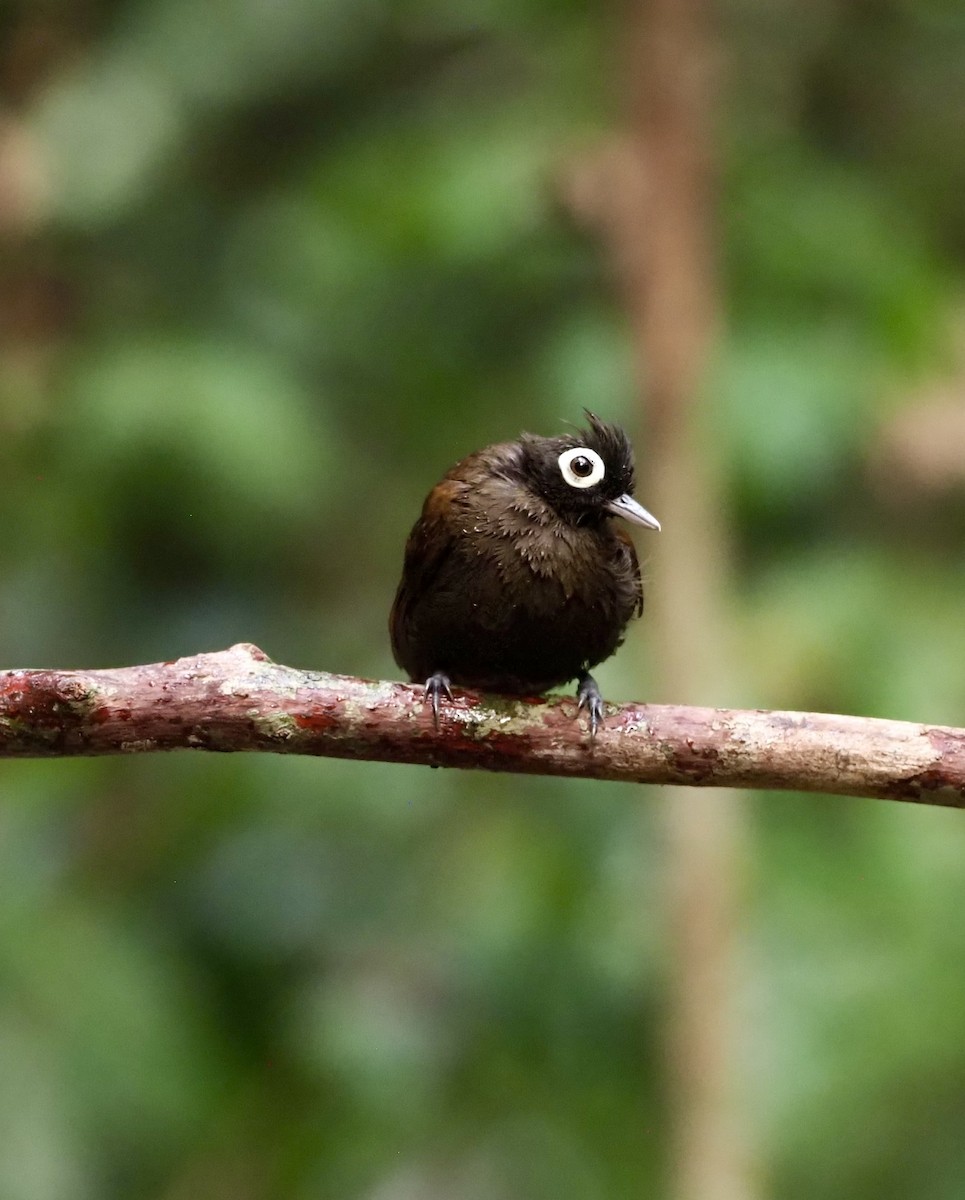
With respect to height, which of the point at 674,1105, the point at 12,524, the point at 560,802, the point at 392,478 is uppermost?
the point at 392,478

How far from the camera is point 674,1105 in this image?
13.5 ft

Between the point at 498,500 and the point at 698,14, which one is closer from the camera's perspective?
the point at 498,500

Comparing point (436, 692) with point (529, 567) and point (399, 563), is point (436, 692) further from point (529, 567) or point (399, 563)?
point (399, 563)

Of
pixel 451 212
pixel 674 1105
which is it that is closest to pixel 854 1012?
pixel 674 1105

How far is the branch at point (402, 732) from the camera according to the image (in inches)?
113

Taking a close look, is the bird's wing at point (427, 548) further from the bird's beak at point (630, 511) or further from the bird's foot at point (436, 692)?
the bird's foot at point (436, 692)

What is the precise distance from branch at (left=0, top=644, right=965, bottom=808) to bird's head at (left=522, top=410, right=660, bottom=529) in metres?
0.76

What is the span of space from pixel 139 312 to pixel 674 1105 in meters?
3.10

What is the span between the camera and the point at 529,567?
3.61m

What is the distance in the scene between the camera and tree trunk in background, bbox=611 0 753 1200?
4062 mm

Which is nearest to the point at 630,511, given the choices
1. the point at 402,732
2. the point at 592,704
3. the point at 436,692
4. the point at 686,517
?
the point at 686,517

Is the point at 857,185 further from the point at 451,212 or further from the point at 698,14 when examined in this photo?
the point at 451,212

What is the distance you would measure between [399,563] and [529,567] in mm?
2394

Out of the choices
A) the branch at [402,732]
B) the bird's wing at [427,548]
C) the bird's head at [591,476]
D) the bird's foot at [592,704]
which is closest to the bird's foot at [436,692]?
the branch at [402,732]
